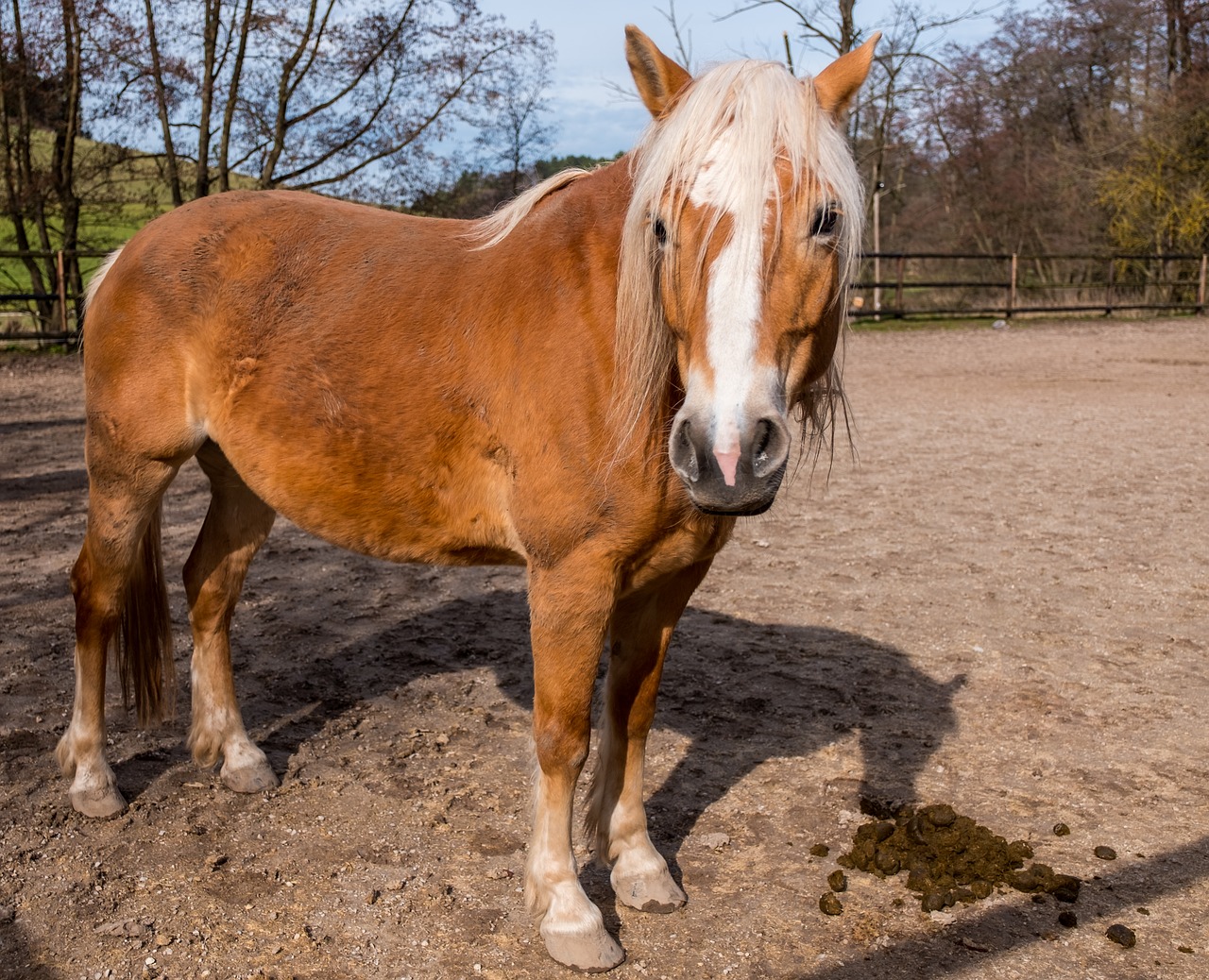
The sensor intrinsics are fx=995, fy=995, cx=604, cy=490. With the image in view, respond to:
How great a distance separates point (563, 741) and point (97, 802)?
1.62m

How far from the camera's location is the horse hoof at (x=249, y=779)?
329 cm

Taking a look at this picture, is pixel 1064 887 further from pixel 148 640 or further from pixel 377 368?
pixel 148 640

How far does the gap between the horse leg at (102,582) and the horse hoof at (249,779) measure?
32cm

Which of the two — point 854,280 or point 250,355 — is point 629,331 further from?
point 250,355

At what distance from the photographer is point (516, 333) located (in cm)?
254

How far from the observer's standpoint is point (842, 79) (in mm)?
2205

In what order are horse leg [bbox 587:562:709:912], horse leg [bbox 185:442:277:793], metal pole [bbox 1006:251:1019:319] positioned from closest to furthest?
horse leg [bbox 587:562:709:912], horse leg [bbox 185:442:277:793], metal pole [bbox 1006:251:1019:319]

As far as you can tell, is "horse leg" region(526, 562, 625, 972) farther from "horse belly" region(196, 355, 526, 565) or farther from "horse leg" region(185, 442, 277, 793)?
"horse leg" region(185, 442, 277, 793)

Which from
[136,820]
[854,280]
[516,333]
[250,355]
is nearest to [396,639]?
[136,820]

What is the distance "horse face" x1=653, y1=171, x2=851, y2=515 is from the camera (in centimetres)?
186

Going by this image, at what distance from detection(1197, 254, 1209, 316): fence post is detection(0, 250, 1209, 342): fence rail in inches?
0.8

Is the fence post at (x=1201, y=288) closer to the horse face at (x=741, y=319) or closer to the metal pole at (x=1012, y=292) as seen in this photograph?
the metal pole at (x=1012, y=292)

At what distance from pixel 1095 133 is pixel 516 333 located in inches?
1114

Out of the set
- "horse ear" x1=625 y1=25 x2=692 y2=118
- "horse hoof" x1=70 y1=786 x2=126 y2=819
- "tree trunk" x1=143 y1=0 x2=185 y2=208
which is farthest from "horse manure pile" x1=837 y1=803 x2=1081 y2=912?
"tree trunk" x1=143 y1=0 x2=185 y2=208
